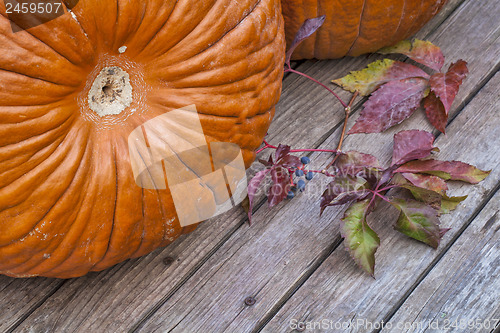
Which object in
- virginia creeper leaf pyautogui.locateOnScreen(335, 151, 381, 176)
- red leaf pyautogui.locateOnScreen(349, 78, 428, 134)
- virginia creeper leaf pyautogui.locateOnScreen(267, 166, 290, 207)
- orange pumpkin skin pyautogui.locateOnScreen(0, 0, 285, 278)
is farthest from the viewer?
red leaf pyautogui.locateOnScreen(349, 78, 428, 134)

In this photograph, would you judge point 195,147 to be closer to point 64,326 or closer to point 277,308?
point 277,308

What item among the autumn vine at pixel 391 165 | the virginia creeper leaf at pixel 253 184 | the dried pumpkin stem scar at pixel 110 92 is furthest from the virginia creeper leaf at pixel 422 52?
the dried pumpkin stem scar at pixel 110 92

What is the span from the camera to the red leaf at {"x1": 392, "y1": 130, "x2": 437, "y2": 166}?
1.57 meters

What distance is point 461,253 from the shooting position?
148 cm

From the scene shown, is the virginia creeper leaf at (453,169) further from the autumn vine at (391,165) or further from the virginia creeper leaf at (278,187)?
the virginia creeper leaf at (278,187)

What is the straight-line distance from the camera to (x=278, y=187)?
1.52 metres

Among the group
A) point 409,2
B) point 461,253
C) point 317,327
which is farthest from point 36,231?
point 409,2

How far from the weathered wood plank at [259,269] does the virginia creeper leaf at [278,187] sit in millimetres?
92

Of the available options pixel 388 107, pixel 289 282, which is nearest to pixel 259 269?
pixel 289 282

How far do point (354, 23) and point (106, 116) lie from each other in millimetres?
913

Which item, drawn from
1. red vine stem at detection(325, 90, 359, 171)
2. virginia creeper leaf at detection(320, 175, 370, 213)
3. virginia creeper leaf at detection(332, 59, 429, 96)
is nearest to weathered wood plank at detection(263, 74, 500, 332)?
virginia creeper leaf at detection(320, 175, 370, 213)

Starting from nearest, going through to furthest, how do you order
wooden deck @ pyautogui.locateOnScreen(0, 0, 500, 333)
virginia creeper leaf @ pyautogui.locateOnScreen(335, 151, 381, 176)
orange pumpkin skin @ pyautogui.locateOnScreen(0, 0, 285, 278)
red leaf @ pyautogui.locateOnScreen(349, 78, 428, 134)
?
orange pumpkin skin @ pyautogui.locateOnScreen(0, 0, 285, 278), wooden deck @ pyautogui.locateOnScreen(0, 0, 500, 333), virginia creeper leaf @ pyautogui.locateOnScreen(335, 151, 381, 176), red leaf @ pyautogui.locateOnScreen(349, 78, 428, 134)

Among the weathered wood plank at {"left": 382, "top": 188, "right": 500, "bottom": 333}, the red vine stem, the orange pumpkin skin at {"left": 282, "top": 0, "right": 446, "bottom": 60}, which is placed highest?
the orange pumpkin skin at {"left": 282, "top": 0, "right": 446, "bottom": 60}

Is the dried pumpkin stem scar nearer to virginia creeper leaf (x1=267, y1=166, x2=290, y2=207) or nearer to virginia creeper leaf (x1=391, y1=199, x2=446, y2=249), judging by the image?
virginia creeper leaf (x1=267, y1=166, x2=290, y2=207)
